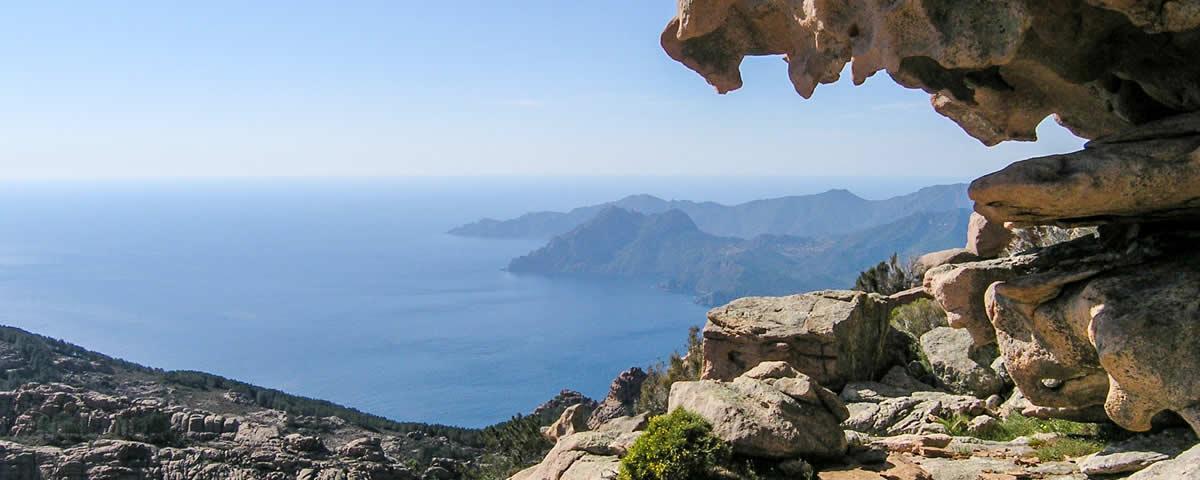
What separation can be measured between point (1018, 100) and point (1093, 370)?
15.7 ft

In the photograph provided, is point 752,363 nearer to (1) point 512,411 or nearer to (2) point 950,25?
(2) point 950,25

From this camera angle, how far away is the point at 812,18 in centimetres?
1196

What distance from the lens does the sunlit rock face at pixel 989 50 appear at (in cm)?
1020

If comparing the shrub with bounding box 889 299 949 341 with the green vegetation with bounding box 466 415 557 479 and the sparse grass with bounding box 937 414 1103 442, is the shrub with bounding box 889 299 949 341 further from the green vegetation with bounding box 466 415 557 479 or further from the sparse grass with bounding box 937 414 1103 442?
the green vegetation with bounding box 466 415 557 479

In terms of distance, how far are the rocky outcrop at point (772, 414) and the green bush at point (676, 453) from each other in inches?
13.5

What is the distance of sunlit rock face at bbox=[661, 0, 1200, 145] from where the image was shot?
1020 centimetres

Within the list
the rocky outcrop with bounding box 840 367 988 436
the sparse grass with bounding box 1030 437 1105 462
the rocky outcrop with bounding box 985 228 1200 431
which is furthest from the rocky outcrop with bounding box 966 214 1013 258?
the rocky outcrop with bounding box 985 228 1200 431

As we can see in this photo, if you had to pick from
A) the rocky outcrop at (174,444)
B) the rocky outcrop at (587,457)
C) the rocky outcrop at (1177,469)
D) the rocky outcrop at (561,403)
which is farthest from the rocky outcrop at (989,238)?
the rocky outcrop at (561,403)

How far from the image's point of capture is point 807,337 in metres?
19.2

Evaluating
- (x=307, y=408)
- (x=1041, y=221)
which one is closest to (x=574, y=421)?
(x=1041, y=221)

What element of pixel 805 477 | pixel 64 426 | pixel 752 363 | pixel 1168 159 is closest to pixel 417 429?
pixel 64 426

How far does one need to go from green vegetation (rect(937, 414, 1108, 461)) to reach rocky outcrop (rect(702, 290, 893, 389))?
152 inches

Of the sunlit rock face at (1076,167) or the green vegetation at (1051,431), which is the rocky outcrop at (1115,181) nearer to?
the sunlit rock face at (1076,167)

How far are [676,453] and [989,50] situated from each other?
699 centimetres
